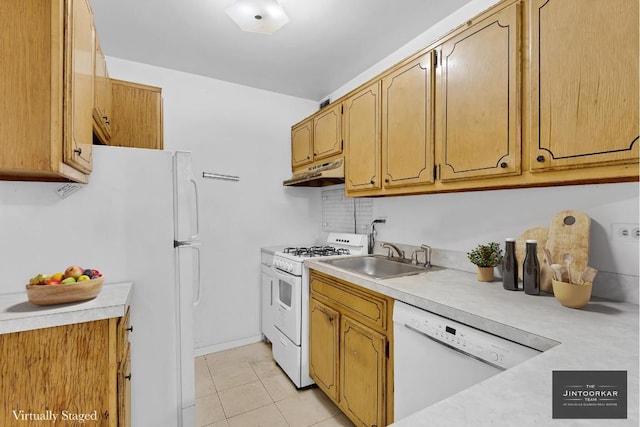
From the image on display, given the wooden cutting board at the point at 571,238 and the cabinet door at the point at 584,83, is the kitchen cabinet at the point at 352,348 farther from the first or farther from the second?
the cabinet door at the point at 584,83

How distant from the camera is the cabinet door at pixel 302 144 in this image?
9.89 feet

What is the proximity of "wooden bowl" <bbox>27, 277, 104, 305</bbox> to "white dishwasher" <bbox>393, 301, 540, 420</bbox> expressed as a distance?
1.39m

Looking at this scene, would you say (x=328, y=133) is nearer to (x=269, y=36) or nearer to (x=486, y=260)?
(x=269, y=36)

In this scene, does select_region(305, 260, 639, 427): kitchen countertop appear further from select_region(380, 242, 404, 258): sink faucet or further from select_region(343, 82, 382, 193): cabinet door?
select_region(343, 82, 382, 193): cabinet door

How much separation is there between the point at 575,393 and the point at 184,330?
1774 millimetres

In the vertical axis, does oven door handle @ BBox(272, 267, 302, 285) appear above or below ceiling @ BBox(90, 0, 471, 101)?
below

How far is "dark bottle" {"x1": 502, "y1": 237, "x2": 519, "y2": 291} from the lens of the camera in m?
1.43

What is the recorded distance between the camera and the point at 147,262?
5.48 ft

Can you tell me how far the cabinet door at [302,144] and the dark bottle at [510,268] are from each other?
6.42 feet

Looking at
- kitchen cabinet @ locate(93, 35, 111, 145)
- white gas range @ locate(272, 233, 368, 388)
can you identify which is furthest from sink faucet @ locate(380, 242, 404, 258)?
kitchen cabinet @ locate(93, 35, 111, 145)

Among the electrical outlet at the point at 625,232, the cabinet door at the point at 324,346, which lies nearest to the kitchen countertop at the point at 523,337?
the electrical outlet at the point at 625,232

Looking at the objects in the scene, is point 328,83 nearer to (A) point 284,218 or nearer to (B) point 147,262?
(A) point 284,218

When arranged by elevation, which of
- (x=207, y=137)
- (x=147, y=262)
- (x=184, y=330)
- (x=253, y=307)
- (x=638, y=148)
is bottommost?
(x=253, y=307)

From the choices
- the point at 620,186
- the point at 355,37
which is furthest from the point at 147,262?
the point at 620,186
